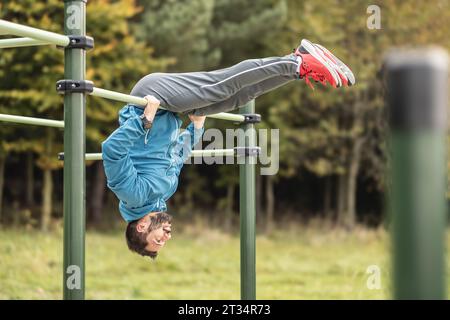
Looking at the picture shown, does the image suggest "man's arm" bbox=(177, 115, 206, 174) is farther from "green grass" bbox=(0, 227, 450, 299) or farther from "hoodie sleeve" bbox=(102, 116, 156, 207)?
"green grass" bbox=(0, 227, 450, 299)

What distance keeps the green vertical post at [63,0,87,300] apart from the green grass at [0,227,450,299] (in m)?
3.45

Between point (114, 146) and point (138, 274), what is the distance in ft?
16.7

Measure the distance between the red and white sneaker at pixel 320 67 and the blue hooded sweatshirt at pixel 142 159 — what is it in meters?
0.65

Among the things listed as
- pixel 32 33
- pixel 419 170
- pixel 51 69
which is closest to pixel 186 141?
pixel 32 33

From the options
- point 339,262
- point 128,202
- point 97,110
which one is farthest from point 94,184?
point 128,202

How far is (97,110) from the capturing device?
9.04 meters

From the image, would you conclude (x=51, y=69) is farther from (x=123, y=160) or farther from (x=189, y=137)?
(x=123, y=160)

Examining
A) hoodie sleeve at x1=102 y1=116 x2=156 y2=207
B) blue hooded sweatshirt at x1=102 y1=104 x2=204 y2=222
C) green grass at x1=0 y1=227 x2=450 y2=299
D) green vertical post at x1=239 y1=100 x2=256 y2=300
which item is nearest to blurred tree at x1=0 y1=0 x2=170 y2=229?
green grass at x1=0 y1=227 x2=450 y2=299

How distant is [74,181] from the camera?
2527mm

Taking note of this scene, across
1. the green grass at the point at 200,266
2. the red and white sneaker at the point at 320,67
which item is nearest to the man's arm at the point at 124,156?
the red and white sneaker at the point at 320,67

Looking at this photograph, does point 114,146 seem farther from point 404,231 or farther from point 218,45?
point 218,45

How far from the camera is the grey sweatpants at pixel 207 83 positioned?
3.15 m

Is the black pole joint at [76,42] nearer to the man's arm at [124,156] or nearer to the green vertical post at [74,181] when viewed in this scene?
the green vertical post at [74,181]
